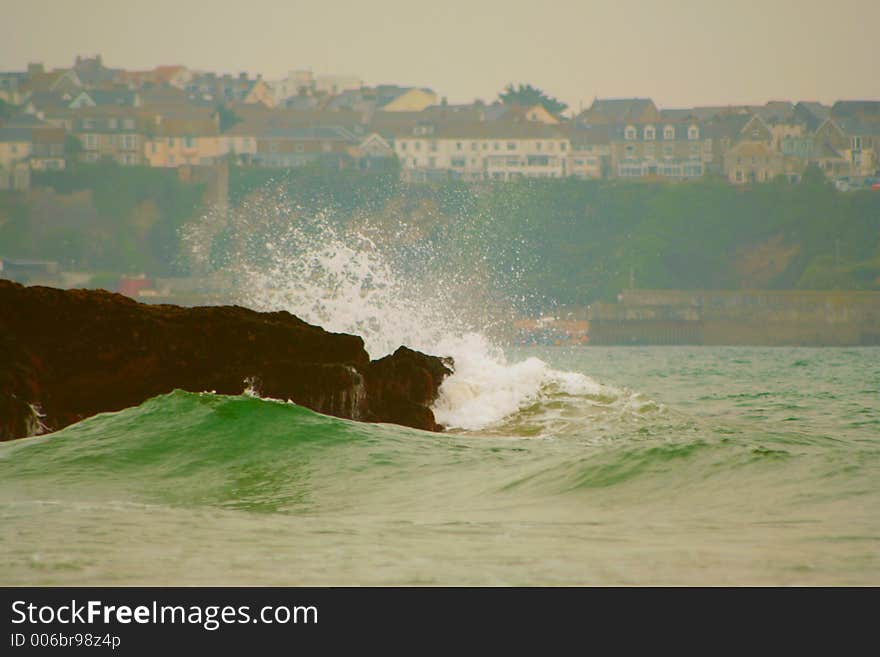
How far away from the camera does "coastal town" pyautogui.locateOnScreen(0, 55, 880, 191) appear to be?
15175 centimetres

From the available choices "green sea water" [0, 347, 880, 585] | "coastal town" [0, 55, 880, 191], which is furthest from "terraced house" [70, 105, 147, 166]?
"green sea water" [0, 347, 880, 585]

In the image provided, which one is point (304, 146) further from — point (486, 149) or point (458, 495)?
point (458, 495)

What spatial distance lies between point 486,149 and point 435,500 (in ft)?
487

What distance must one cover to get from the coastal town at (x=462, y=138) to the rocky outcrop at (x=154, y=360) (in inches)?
5085

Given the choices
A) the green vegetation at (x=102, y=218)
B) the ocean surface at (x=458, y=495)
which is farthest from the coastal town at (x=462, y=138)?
the ocean surface at (x=458, y=495)

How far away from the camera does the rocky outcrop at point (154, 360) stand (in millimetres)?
15383

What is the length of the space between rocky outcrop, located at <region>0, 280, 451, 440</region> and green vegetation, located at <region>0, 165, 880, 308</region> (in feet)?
308

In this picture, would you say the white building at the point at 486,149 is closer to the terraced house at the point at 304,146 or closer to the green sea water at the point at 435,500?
the terraced house at the point at 304,146

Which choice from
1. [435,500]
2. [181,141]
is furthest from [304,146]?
[435,500]

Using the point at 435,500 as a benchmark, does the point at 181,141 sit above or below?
above

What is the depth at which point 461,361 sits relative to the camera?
68.1 ft

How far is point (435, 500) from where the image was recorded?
12664 mm
